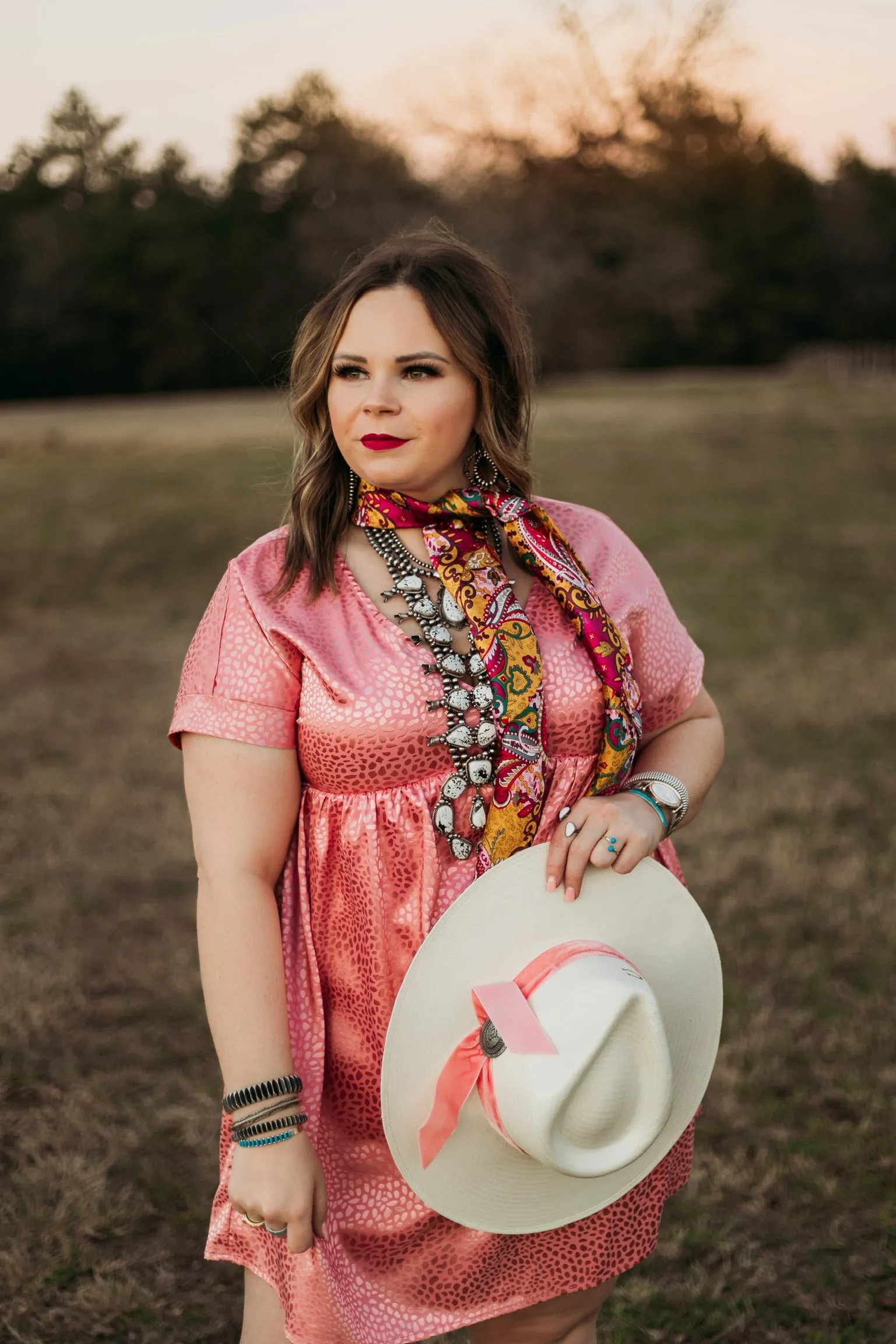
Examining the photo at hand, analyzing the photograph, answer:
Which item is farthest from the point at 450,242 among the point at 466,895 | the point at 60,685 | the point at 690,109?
the point at 690,109

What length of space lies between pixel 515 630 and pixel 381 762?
0.83ft

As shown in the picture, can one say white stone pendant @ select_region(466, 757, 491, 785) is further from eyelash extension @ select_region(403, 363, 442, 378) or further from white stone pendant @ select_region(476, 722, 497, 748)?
eyelash extension @ select_region(403, 363, 442, 378)

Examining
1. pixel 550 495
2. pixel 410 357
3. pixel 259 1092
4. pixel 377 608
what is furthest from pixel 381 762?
pixel 550 495

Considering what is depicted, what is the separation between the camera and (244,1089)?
5.08 ft

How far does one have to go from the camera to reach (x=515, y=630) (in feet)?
5.48

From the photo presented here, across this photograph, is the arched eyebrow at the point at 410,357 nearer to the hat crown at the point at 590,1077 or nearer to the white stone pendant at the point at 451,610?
the white stone pendant at the point at 451,610

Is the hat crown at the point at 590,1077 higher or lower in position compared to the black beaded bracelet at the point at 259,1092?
higher

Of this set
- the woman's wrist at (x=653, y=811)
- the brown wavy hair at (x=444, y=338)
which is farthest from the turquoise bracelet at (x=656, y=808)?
the brown wavy hair at (x=444, y=338)

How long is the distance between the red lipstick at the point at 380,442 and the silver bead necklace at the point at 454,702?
0.54 feet

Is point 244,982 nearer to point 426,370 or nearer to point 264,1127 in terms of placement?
point 264,1127

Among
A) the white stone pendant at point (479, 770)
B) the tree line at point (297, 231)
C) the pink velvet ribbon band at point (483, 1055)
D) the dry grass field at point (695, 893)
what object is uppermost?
the tree line at point (297, 231)

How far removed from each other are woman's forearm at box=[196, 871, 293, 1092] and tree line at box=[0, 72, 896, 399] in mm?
17232

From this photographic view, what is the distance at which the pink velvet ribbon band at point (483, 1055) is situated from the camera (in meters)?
1.46

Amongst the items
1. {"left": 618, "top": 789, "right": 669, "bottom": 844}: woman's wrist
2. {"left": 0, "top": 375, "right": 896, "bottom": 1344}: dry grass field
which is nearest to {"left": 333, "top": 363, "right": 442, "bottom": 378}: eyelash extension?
{"left": 618, "top": 789, "right": 669, "bottom": 844}: woman's wrist
